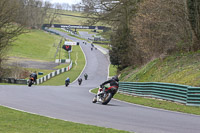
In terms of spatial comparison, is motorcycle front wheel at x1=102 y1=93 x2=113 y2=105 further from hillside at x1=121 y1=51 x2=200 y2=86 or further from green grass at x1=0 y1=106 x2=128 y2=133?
green grass at x1=0 y1=106 x2=128 y2=133

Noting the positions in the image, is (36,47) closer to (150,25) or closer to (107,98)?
(150,25)

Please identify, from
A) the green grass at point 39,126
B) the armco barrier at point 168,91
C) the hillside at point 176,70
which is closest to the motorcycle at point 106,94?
the armco barrier at point 168,91

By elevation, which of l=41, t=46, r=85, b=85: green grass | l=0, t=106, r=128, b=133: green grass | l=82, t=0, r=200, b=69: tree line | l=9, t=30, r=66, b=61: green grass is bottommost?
l=41, t=46, r=85, b=85: green grass

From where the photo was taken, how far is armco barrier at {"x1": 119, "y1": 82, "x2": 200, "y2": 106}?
1525 cm

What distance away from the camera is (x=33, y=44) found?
115 meters

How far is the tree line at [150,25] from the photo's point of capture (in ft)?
80.1

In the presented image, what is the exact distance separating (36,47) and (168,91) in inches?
3797

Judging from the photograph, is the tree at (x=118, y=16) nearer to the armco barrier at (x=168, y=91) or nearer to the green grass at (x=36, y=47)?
the armco barrier at (x=168, y=91)

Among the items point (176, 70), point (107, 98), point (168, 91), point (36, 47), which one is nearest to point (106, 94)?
point (107, 98)

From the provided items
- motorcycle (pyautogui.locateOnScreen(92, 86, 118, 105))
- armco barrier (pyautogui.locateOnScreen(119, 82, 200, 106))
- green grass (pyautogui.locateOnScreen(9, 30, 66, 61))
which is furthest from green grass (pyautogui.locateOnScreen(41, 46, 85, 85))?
motorcycle (pyautogui.locateOnScreen(92, 86, 118, 105))

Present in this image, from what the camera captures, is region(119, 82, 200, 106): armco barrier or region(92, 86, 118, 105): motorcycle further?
region(92, 86, 118, 105): motorcycle

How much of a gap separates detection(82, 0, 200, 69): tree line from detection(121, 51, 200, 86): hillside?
1.28m

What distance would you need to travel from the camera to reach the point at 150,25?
3188 cm

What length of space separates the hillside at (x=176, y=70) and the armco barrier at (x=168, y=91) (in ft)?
3.47
